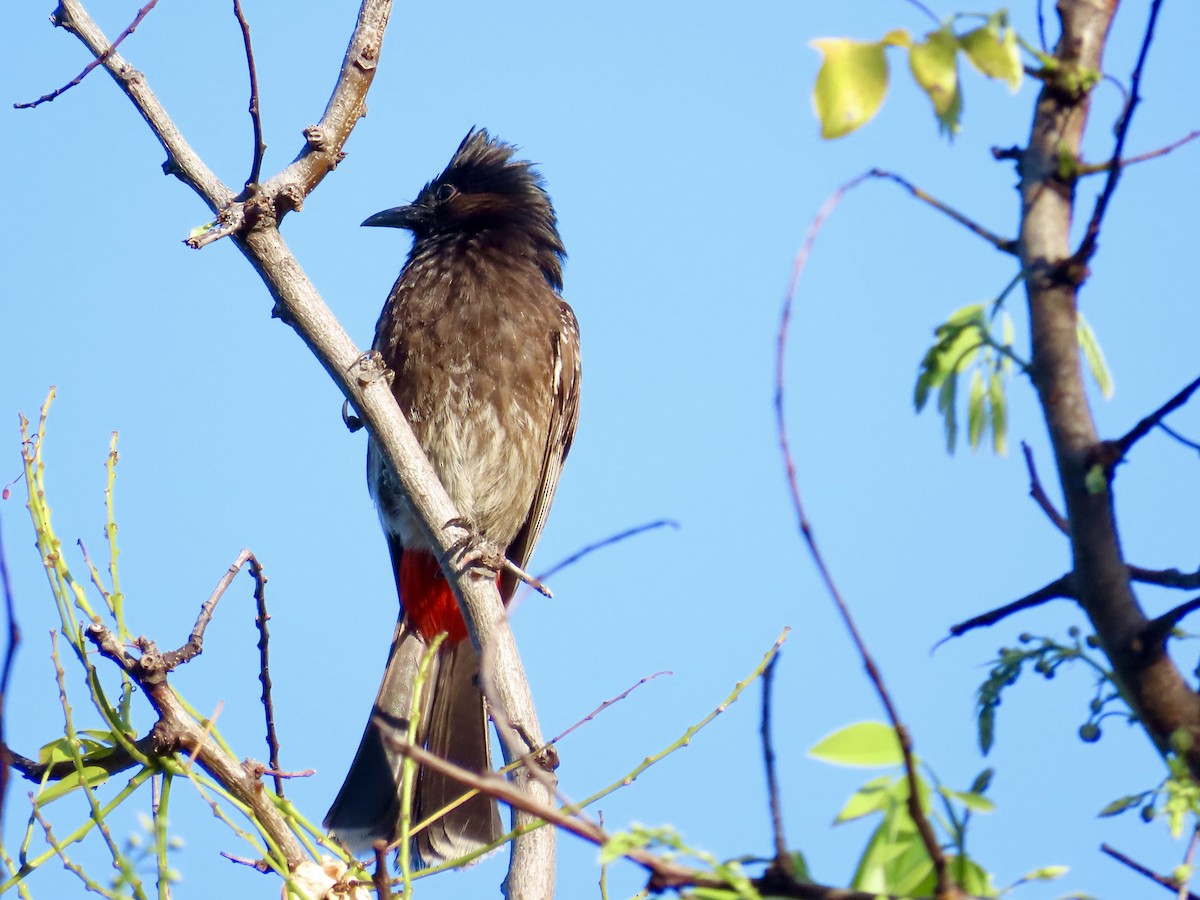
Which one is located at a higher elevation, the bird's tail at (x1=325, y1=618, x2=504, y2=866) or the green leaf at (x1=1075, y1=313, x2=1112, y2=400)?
the bird's tail at (x1=325, y1=618, x2=504, y2=866)

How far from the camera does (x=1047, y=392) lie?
1358 millimetres

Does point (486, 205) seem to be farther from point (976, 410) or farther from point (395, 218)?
point (976, 410)

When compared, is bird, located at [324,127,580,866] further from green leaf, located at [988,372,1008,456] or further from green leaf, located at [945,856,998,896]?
green leaf, located at [945,856,998,896]

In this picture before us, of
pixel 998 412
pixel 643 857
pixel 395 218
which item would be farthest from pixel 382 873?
pixel 395 218

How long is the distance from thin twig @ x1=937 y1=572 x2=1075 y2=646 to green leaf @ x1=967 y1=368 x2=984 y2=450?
200mm

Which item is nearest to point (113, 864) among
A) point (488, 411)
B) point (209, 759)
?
point (209, 759)

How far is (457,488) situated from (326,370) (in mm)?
1887

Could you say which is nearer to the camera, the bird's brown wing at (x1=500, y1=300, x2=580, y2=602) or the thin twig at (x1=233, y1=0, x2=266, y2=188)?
the thin twig at (x1=233, y1=0, x2=266, y2=188)

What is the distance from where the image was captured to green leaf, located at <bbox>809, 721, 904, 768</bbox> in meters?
1.16

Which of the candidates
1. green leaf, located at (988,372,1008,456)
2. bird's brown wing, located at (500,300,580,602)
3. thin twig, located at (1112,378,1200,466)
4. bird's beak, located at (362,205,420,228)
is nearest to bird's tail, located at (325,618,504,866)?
bird's brown wing, located at (500,300,580,602)

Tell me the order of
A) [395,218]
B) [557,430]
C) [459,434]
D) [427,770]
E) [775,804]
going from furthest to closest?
[395,218], [557,430], [459,434], [427,770], [775,804]

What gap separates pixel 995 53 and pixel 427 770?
3.99m

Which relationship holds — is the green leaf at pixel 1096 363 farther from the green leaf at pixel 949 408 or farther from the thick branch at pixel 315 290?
the thick branch at pixel 315 290

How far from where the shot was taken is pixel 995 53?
1258 millimetres
